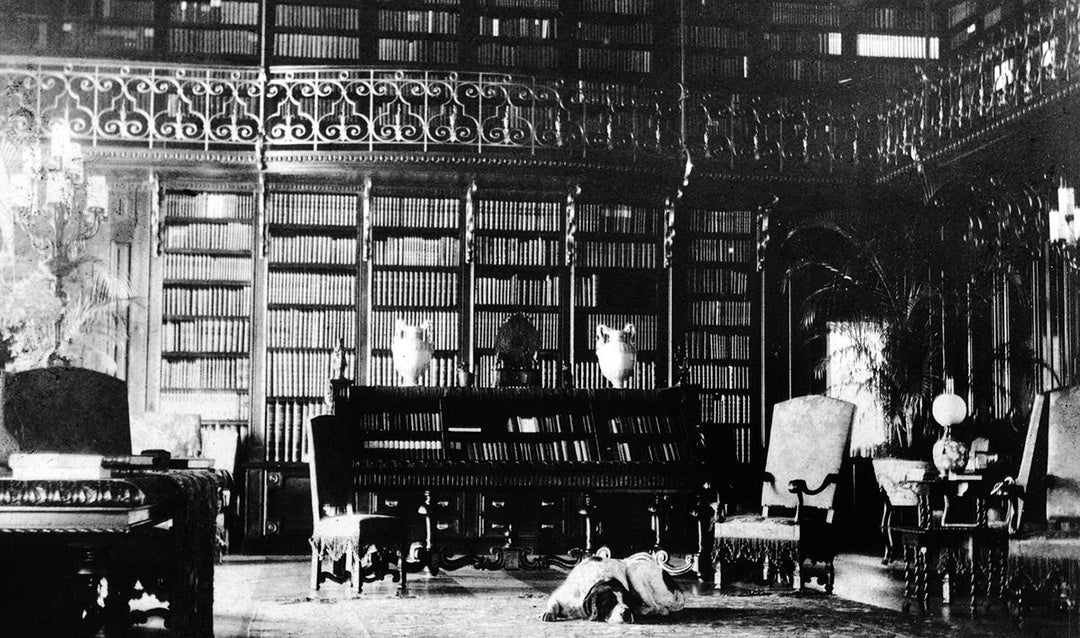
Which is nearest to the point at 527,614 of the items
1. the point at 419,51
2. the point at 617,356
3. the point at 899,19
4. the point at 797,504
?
the point at 797,504

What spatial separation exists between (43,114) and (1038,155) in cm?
698

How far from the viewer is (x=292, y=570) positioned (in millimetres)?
7691

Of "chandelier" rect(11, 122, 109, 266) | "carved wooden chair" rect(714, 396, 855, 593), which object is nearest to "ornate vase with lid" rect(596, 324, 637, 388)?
"carved wooden chair" rect(714, 396, 855, 593)

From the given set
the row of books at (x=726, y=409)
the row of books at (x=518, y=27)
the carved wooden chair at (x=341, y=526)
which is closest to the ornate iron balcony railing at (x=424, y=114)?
the row of books at (x=518, y=27)

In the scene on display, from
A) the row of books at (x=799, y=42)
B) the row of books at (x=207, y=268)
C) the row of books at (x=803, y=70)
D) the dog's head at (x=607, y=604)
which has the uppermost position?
the row of books at (x=799, y=42)

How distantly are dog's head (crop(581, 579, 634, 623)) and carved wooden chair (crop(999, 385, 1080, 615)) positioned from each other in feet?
5.29

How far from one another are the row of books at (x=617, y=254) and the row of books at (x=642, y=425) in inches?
94.3

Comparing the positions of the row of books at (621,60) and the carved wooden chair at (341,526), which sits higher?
the row of books at (621,60)

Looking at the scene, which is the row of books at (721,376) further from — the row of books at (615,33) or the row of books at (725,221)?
the row of books at (615,33)

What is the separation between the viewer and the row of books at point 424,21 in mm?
10250

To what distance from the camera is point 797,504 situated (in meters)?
6.48

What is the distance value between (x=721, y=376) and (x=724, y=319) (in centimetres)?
45

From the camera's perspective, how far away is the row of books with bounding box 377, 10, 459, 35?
33.6 feet

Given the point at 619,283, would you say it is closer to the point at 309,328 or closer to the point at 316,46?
the point at 309,328
